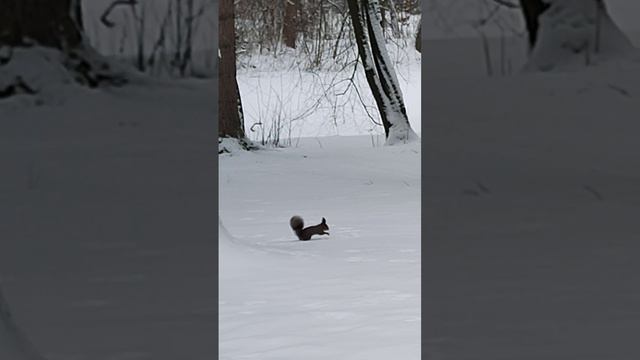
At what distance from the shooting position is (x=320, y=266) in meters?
4.40

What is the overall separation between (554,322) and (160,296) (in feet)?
3.56

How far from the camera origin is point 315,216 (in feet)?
20.0

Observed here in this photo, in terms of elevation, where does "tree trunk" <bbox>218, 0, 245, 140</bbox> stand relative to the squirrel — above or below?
above

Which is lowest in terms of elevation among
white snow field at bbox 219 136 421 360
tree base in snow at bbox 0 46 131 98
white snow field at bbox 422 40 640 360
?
white snow field at bbox 219 136 421 360

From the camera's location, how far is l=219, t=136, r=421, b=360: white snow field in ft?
10.7

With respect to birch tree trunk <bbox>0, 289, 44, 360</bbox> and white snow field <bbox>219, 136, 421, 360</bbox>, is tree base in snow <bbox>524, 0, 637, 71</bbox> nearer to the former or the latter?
white snow field <bbox>219, 136, 421, 360</bbox>

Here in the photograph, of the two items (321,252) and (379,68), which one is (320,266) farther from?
(379,68)

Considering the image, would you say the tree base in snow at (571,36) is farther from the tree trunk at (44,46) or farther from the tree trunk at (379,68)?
the tree trunk at (379,68)

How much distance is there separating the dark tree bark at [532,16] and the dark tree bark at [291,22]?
280 inches

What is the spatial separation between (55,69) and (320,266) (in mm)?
1799

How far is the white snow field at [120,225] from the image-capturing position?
2818mm

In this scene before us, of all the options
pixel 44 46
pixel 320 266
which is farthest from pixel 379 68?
pixel 44 46

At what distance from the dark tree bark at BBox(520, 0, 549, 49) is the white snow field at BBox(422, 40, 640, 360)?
11 centimetres

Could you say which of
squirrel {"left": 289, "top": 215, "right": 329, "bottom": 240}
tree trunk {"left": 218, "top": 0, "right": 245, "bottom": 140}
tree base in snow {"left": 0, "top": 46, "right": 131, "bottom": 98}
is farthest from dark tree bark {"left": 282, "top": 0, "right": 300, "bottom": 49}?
tree base in snow {"left": 0, "top": 46, "right": 131, "bottom": 98}
